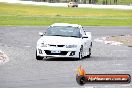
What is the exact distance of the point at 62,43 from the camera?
2303cm

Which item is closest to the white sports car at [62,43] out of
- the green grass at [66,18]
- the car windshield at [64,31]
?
the car windshield at [64,31]

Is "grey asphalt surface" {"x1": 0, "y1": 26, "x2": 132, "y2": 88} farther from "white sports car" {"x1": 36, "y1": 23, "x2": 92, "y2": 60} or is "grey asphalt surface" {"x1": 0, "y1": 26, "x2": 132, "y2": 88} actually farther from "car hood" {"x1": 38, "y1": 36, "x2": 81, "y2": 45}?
"car hood" {"x1": 38, "y1": 36, "x2": 81, "y2": 45}

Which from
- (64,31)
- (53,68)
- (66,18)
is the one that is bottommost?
(66,18)

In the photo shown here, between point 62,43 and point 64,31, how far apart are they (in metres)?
1.48

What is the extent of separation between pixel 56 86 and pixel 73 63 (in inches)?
309

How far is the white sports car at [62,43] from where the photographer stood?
23.0 metres

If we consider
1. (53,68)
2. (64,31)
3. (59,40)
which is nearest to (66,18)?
(64,31)

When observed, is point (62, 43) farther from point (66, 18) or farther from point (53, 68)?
point (66, 18)

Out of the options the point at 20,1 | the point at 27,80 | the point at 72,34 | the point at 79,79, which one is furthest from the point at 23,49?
the point at 20,1

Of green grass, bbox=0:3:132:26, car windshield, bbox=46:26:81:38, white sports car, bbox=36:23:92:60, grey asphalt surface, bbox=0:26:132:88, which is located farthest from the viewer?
green grass, bbox=0:3:132:26

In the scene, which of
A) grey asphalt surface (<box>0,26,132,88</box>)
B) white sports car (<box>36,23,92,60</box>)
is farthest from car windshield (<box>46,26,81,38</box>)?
grey asphalt surface (<box>0,26,132,88</box>)

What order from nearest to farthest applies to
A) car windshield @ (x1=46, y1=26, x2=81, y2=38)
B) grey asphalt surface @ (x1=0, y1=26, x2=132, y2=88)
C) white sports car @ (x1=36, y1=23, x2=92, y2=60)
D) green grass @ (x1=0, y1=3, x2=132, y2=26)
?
grey asphalt surface @ (x1=0, y1=26, x2=132, y2=88) → white sports car @ (x1=36, y1=23, x2=92, y2=60) → car windshield @ (x1=46, y1=26, x2=81, y2=38) → green grass @ (x1=0, y1=3, x2=132, y2=26)

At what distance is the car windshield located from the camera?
79.5ft

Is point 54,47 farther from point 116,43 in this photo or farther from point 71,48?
point 116,43
